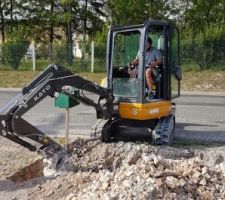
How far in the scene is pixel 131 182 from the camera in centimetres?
515

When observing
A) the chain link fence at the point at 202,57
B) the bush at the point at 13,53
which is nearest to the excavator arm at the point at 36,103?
the chain link fence at the point at 202,57

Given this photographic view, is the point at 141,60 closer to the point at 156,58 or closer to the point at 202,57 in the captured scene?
the point at 156,58

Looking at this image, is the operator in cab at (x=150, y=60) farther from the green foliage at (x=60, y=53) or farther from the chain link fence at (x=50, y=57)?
the green foliage at (x=60, y=53)

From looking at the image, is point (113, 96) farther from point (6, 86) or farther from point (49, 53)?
point (49, 53)

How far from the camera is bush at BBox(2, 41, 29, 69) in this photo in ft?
92.2

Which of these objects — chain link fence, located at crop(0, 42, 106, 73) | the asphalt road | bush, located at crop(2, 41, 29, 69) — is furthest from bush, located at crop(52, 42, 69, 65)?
the asphalt road

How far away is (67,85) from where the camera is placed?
7523mm

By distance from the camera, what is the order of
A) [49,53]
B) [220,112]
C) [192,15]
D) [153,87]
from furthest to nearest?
[192,15] < [49,53] < [220,112] < [153,87]

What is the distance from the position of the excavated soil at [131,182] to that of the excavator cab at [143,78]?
4.43ft

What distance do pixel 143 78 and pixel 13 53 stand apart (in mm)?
20731

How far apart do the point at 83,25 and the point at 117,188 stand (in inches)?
1332

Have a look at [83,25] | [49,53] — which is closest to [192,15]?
[83,25]

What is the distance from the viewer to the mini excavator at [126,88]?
7.24 m

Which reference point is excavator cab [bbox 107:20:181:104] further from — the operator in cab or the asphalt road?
the asphalt road
